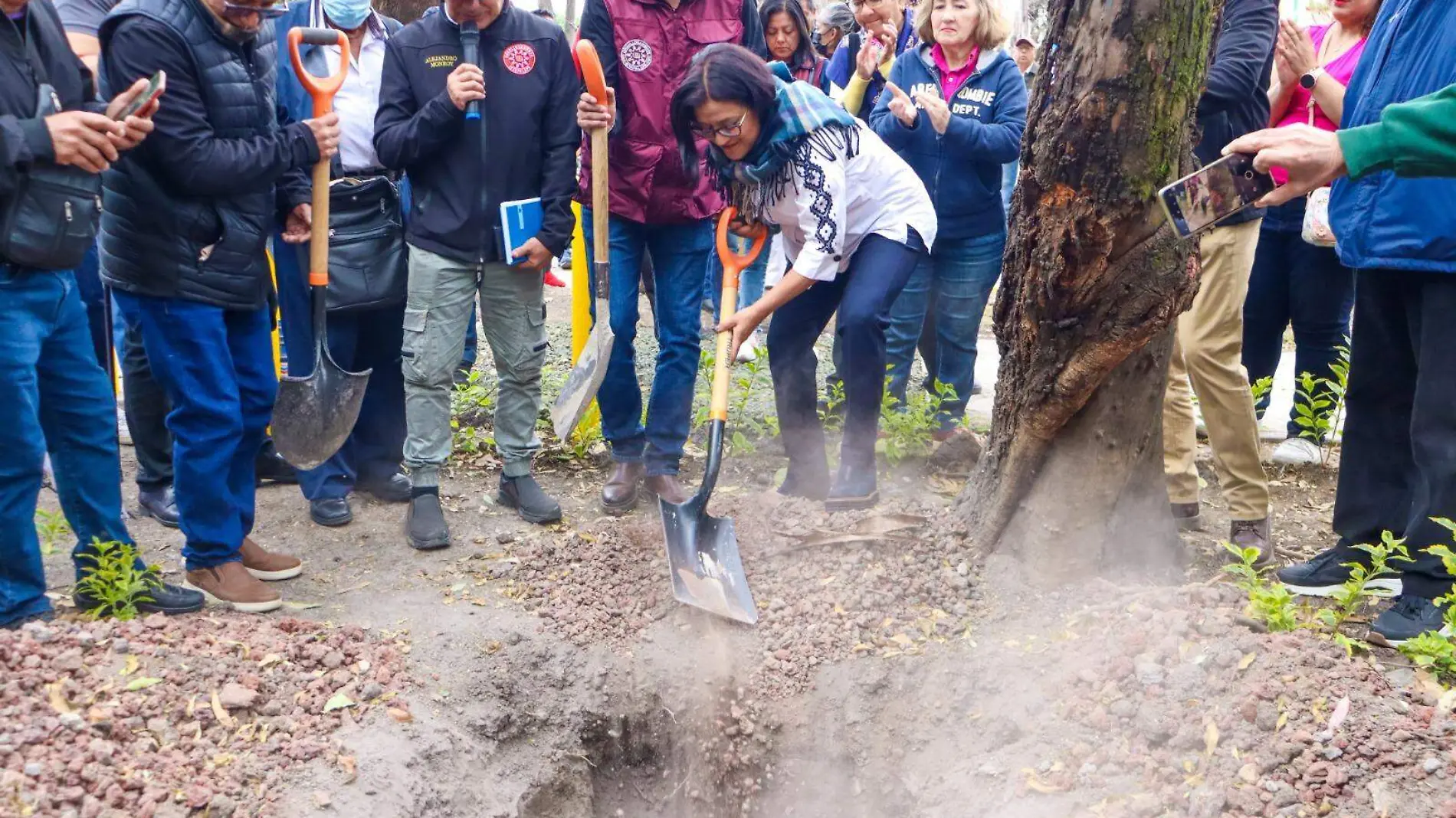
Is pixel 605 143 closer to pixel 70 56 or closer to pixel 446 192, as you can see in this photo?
pixel 446 192

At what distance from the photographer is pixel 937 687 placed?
3.23 m

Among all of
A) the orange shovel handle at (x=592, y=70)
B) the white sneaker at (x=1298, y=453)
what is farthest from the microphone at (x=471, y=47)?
the white sneaker at (x=1298, y=453)

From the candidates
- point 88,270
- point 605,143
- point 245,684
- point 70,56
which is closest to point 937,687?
point 245,684

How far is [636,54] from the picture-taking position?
430 cm

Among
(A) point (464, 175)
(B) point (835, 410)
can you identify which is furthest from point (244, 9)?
(B) point (835, 410)

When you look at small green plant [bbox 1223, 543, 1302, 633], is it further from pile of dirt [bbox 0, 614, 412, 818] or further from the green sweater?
pile of dirt [bbox 0, 614, 412, 818]

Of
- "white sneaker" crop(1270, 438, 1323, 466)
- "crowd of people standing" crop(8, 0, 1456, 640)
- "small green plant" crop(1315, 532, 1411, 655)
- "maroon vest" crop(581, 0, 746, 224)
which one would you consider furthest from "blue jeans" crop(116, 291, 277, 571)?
"white sneaker" crop(1270, 438, 1323, 466)

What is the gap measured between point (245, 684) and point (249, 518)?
101cm

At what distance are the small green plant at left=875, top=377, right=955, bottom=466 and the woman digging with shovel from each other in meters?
0.63

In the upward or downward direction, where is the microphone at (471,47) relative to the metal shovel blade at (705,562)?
upward

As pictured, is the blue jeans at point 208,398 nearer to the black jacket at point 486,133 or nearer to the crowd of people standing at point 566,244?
the crowd of people standing at point 566,244

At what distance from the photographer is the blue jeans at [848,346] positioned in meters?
4.02

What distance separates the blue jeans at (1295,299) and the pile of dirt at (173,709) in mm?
3989

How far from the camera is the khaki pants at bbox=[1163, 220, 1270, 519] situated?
4.05 meters
